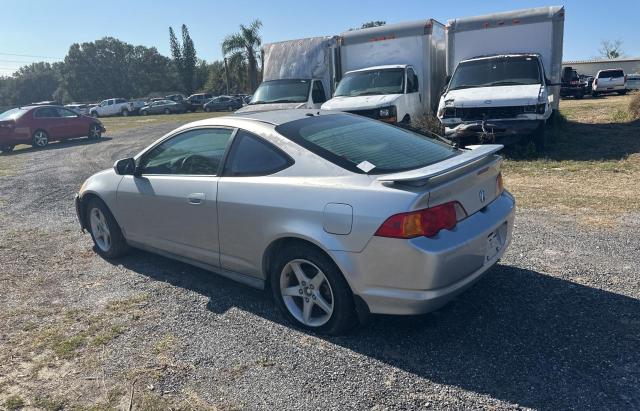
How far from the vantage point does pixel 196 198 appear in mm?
4082

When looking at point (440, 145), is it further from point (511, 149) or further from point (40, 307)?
point (511, 149)

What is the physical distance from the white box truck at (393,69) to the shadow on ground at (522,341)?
7305mm

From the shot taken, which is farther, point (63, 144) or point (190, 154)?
point (63, 144)

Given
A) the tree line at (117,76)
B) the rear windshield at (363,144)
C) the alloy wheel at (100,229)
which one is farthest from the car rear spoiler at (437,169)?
the tree line at (117,76)

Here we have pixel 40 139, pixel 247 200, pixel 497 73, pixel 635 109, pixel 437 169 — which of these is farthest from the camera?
pixel 40 139

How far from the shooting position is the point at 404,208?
297cm

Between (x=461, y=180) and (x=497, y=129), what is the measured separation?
684 cm

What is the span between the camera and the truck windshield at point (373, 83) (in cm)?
1188

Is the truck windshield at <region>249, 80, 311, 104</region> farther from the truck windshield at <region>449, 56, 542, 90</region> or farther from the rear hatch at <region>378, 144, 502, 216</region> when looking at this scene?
the rear hatch at <region>378, 144, 502, 216</region>

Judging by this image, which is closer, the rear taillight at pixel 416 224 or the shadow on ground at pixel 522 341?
the shadow on ground at pixel 522 341

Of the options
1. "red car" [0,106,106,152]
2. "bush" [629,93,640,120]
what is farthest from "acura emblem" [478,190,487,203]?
"red car" [0,106,106,152]

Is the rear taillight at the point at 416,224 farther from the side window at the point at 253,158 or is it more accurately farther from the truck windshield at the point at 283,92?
the truck windshield at the point at 283,92

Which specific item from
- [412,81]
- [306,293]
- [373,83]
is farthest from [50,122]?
[306,293]

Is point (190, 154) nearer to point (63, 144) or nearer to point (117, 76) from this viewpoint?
point (63, 144)
